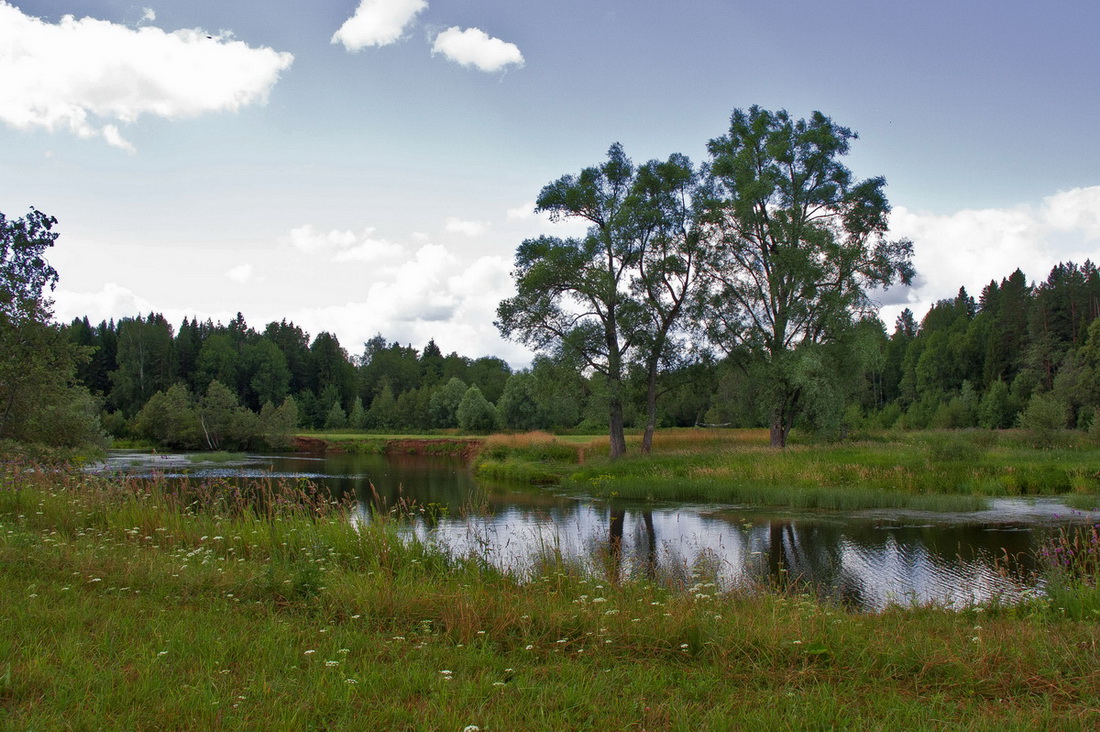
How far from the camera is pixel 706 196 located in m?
31.6

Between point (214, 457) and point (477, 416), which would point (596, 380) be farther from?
point (477, 416)

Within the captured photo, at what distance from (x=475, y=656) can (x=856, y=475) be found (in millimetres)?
20047

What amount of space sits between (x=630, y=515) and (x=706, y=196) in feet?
60.1

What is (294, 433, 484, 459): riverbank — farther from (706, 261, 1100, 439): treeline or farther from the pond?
the pond

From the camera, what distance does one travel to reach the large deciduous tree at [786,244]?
28.7 meters

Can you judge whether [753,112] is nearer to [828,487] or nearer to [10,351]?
[828,487]

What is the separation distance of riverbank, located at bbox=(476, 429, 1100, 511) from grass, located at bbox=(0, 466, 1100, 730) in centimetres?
1292

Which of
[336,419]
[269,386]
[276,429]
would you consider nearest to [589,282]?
[276,429]

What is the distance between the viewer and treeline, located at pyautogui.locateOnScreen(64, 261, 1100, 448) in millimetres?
30156

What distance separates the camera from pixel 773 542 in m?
14.5

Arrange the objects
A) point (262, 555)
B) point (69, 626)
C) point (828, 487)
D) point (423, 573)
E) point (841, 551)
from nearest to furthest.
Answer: point (69, 626)
point (423, 573)
point (262, 555)
point (841, 551)
point (828, 487)

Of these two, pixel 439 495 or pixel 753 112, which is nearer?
pixel 439 495

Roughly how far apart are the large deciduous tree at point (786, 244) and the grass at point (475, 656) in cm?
2302

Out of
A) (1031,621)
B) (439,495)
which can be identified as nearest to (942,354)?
(439,495)
